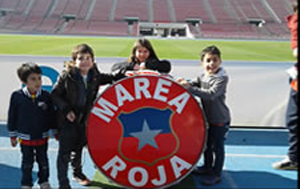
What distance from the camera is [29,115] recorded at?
318 cm

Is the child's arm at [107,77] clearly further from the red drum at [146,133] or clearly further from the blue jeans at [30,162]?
the blue jeans at [30,162]

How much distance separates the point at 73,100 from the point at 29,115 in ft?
1.46

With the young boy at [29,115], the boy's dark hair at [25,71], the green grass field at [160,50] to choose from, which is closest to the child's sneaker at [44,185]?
the young boy at [29,115]

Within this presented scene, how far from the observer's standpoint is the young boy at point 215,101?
334 cm

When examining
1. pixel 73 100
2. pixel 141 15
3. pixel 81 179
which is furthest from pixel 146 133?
pixel 141 15

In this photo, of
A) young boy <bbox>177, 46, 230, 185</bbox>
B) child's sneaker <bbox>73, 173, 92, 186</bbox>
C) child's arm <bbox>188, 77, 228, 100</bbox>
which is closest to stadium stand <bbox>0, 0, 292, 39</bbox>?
young boy <bbox>177, 46, 230, 185</bbox>

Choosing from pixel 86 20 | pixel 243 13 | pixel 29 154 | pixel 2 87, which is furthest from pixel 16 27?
pixel 29 154

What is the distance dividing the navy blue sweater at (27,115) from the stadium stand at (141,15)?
119 feet

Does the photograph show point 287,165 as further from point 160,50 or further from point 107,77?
point 160,50

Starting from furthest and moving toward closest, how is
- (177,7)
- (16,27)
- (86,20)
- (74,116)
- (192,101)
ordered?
(177,7)
(86,20)
(16,27)
(74,116)
(192,101)

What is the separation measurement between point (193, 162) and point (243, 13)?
156 feet

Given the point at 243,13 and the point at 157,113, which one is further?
the point at 243,13

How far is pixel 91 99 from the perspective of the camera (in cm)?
332

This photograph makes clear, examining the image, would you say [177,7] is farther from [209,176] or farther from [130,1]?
[209,176]
